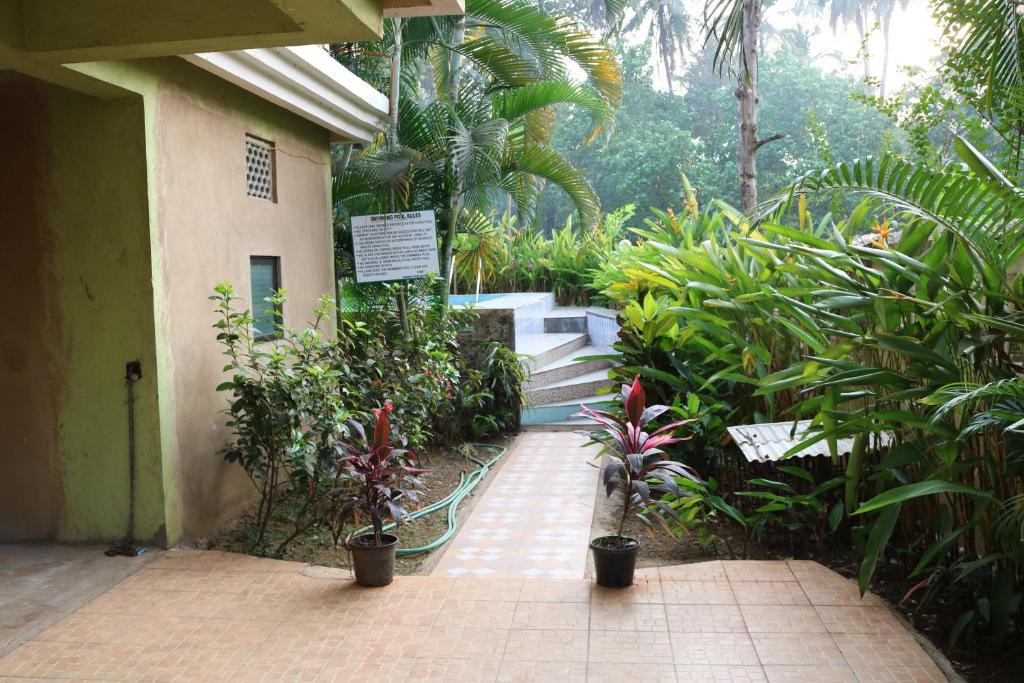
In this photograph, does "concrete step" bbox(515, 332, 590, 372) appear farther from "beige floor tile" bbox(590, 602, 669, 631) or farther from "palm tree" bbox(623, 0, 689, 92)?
"palm tree" bbox(623, 0, 689, 92)

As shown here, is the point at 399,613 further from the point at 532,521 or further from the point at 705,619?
the point at 532,521

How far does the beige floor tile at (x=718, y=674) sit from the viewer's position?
9.52 feet

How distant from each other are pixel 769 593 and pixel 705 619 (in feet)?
1.27

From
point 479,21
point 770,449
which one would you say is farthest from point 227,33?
point 479,21

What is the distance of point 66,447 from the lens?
14.4 ft

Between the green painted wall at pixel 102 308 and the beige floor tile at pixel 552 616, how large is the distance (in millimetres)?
1902

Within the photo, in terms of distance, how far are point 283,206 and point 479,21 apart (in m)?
2.56

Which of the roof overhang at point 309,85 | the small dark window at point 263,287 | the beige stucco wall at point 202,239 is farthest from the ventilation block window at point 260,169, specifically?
the small dark window at point 263,287

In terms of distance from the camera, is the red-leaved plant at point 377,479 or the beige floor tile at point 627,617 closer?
the beige floor tile at point 627,617

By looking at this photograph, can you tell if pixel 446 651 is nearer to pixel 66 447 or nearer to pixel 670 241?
pixel 66 447

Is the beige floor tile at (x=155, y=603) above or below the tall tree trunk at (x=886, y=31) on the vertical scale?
below

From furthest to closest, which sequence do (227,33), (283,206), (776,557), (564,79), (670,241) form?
(564,79) < (670,241) < (283,206) < (776,557) < (227,33)

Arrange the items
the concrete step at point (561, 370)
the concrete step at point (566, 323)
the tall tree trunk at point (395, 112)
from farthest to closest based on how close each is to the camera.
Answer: the concrete step at point (566, 323) < the concrete step at point (561, 370) < the tall tree trunk at point (395, 112)

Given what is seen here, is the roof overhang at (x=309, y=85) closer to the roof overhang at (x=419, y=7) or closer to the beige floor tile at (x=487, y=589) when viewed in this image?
the roof overhang at (x=419, y=7)
